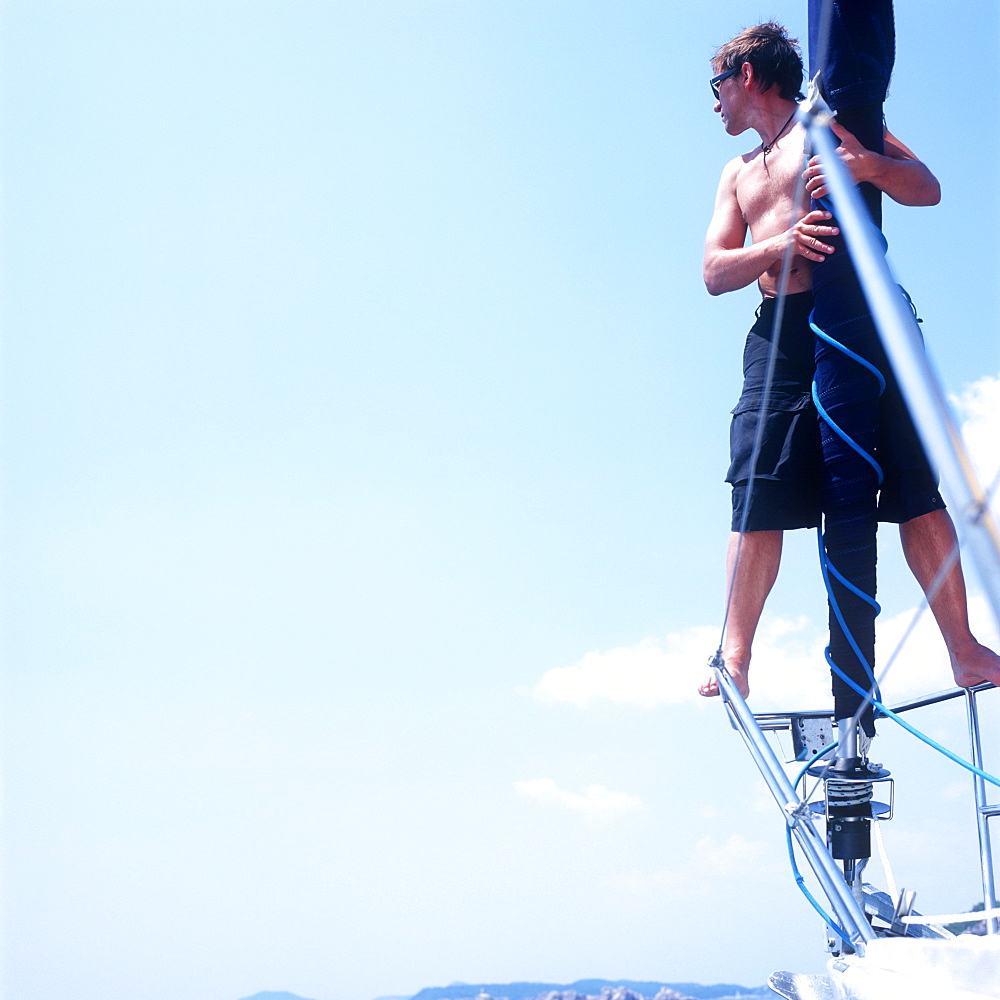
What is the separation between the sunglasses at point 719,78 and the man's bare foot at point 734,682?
1.22 metres

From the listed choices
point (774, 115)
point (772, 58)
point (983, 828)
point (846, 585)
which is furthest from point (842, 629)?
point (772, 58)

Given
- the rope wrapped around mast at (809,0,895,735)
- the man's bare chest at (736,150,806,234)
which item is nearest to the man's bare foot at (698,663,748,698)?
→ the rope wrapped around mast at (809,0,895,735)

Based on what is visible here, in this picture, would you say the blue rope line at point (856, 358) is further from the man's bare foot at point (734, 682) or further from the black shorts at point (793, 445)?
the man's bare foot at point (734, 682)

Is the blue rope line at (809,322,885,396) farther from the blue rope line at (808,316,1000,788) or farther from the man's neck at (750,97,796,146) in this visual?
the man's neck at (750,97,796,146)

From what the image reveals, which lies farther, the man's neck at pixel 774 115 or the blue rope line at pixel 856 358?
the man's neck at pixel 774 115

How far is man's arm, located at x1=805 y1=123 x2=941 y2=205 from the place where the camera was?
164cm

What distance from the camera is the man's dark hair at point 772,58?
202 centimetres

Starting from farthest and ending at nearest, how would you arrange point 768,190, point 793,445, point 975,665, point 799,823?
1. point 768,190
2. point 793,445
3. point 975,665
4. point 799,823

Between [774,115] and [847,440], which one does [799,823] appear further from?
[774,115]

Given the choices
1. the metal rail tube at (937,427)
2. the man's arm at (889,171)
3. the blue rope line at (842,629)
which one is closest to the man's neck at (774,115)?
the man's arm at (889,171)

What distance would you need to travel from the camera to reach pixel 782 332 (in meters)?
1.94

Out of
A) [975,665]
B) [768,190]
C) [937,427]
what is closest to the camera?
[937,427]

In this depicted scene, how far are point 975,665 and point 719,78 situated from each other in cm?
130

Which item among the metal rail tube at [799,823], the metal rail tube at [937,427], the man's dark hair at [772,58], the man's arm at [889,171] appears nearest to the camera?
the metal rail tube at [937,427]
